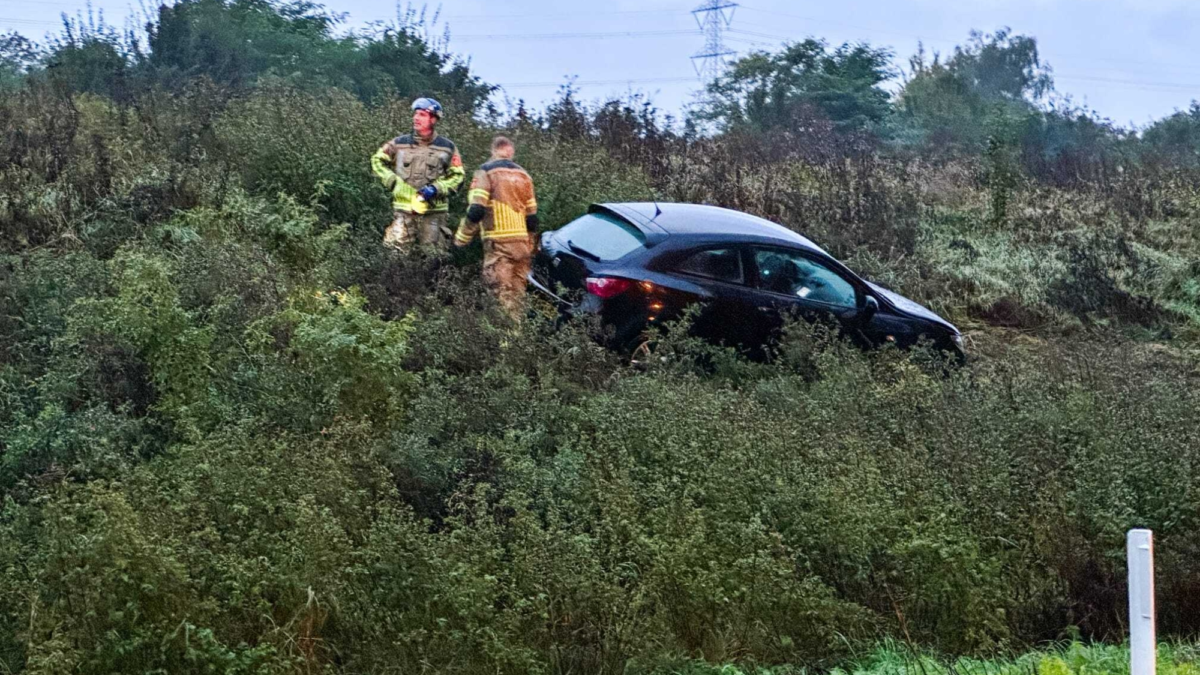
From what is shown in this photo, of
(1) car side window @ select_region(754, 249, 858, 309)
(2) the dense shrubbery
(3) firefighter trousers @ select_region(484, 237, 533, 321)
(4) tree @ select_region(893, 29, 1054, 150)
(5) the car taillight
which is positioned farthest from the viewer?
(4) tree @ select_region(893, 29, 1054, 150)

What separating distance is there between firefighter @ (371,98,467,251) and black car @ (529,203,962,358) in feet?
4.62

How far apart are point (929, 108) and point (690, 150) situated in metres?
25.9

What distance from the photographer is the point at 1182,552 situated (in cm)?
843

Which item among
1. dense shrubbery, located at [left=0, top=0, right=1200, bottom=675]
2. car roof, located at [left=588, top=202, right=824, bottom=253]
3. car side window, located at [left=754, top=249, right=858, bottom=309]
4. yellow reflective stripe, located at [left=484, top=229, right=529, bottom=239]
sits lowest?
dense shrubbery, located at [left=0, top=0, right=1200, bottom=675]

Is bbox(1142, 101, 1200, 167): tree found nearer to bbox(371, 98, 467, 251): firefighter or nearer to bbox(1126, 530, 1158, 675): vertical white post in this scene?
bbox(371, 98, 467, 251): firefighter

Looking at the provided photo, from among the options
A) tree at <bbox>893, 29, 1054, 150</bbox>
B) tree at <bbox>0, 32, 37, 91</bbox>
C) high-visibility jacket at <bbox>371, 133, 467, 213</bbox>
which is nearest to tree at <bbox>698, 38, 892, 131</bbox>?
tree at <bbox>893, 29, 1054, 150</bbox>

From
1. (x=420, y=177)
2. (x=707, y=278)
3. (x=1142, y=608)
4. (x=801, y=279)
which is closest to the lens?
(x=1142, y=608)

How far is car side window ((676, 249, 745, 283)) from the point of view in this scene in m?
12.5

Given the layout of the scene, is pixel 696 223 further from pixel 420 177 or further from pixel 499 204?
pixel 420 177

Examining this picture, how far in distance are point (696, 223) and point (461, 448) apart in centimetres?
375

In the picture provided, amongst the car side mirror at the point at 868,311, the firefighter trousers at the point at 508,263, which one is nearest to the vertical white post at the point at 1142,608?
the car side mirror at the point at 868,311

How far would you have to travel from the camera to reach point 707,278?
12570 millimetres

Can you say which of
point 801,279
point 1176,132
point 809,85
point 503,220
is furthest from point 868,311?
point 1176,132

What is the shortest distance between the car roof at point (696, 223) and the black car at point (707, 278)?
0.04ft
